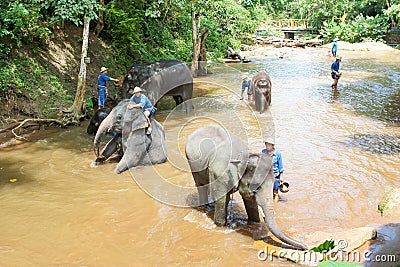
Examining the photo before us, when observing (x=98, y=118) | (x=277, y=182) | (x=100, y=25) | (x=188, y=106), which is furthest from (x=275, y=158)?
(x=100, y=25)

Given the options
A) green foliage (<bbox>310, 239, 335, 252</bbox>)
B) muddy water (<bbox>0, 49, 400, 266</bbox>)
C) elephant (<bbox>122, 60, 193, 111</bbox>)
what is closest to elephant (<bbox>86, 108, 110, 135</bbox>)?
muddy water (<bbox>0, 49, 400, 266</bbox>)

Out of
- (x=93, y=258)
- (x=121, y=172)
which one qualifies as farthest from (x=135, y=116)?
(x=93, y=258)

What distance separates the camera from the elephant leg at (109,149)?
316 inches

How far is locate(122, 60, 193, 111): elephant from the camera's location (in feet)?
37.1

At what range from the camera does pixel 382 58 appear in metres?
25.0

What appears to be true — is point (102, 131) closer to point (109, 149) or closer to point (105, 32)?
point (109, 149)

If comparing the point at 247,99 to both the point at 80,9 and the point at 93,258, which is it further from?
the point at 93,258

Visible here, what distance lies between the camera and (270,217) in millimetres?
4914

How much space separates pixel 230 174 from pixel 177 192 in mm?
1873

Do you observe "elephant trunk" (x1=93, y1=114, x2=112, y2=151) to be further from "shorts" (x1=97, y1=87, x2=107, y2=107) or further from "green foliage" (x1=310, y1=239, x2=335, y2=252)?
"green foliage" (x1=310, y1=239, x2=335, y2=252)

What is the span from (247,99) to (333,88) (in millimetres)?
4260

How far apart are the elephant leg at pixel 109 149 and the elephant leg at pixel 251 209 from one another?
353cm

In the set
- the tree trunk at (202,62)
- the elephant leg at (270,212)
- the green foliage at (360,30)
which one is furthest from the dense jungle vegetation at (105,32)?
the green foliage at (360,30)

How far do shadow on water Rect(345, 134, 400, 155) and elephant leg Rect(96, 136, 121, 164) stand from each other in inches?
213
